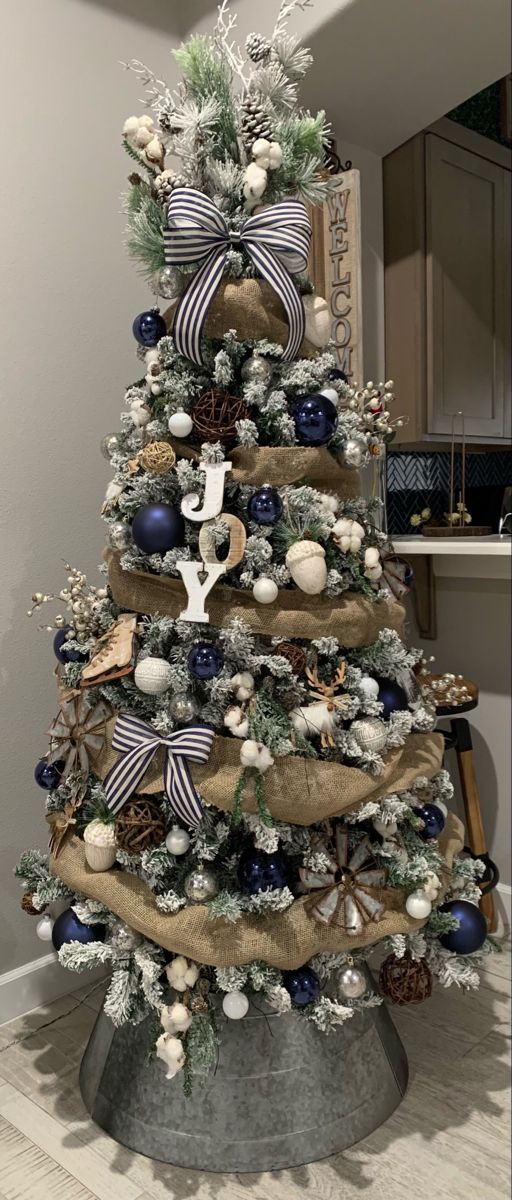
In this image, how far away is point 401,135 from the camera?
2104 mm

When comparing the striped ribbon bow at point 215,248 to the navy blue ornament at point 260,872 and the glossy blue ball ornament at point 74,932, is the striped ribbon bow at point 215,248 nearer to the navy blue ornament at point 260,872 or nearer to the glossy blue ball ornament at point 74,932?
the navy blue ornament at point 260,872

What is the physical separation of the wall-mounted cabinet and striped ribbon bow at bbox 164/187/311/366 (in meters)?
1.01

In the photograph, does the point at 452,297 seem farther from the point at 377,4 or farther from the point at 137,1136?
the point at 137,1136

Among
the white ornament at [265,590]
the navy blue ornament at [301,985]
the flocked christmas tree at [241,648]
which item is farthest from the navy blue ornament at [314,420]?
the navy blue ornament at [301,985]

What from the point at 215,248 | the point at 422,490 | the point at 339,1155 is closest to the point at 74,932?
the point at 339,1155

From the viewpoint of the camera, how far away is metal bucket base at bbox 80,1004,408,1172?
4.31 ft

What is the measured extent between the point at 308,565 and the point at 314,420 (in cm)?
22

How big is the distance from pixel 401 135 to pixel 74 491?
1.24m

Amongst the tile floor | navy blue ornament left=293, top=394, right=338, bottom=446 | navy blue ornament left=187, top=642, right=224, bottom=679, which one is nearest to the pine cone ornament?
navy blue ornament left=293, top=394, right=338, bottom=446

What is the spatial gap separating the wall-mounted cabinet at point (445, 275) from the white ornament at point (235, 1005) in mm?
1442

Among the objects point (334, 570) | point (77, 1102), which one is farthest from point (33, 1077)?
point (334, 570)

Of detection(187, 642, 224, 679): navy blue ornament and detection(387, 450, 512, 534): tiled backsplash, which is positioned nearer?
detection(187, 642, 224, 679): navy blue ornament

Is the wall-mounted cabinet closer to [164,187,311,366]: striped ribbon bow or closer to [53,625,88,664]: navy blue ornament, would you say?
[164,187,311,366]: striped ribbon bow

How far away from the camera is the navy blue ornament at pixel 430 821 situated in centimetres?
133
